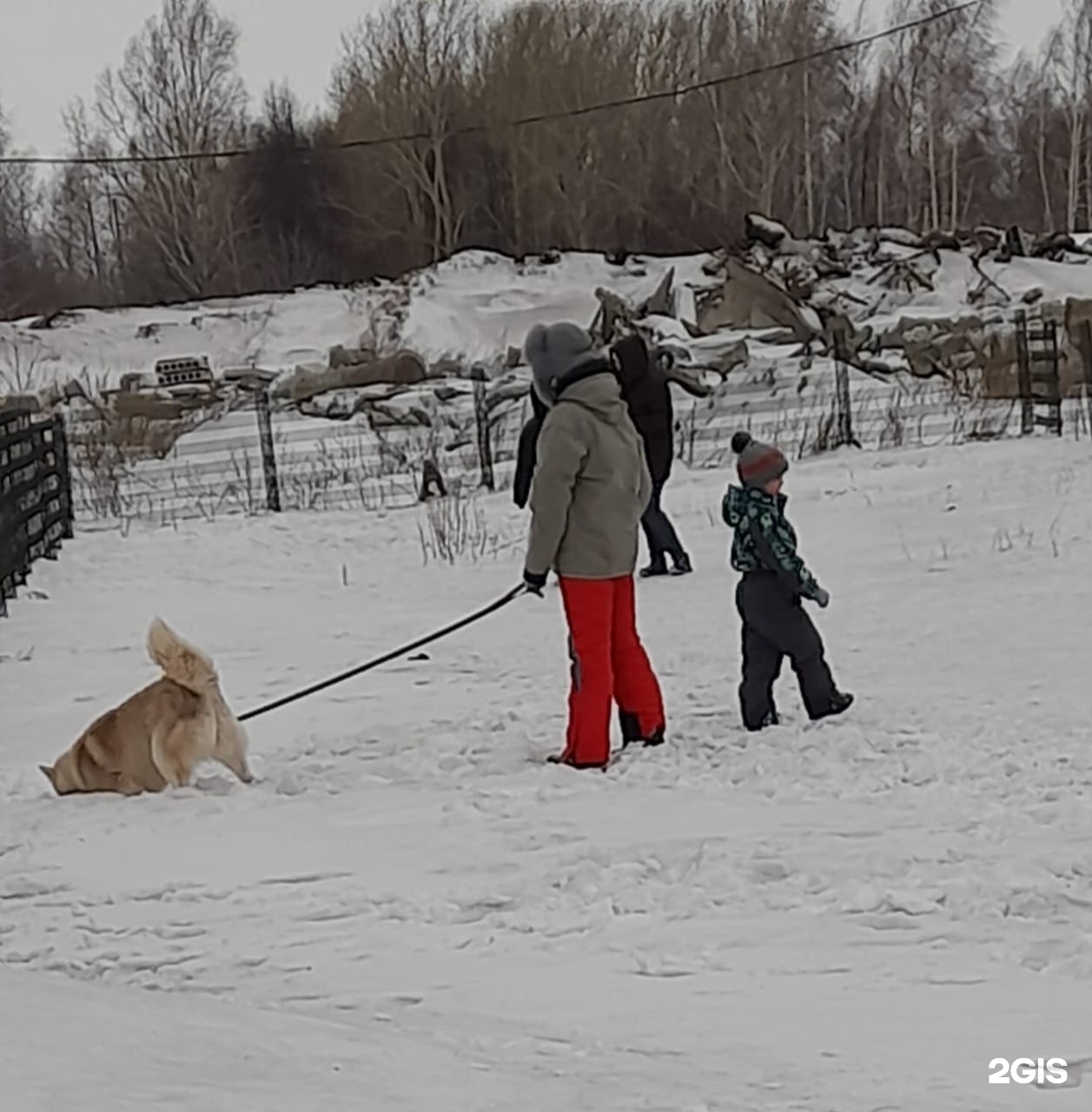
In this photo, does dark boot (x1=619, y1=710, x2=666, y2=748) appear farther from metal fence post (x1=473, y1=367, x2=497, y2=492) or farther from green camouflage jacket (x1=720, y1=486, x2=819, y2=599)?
metal fence post (x1=473, y1=367, x2=497, y2=492)

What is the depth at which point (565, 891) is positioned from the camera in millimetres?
4348

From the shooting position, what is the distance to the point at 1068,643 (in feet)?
24.7

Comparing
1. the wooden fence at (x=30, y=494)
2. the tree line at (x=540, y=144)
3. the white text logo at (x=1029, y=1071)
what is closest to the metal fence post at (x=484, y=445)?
the wooden fence at (x=30, y=494)

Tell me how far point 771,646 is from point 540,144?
4369cm

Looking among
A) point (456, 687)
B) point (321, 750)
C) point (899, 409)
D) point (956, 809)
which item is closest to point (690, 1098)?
point (956, 809)

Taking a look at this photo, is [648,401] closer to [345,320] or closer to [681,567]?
[681,567]

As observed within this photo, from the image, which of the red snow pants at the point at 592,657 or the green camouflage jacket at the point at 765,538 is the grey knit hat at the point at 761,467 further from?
the red snow pants at the point at 592,657

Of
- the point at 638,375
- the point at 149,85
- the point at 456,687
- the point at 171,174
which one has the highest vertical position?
the point at 149,85

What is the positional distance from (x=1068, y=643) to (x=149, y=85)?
5062 centimetres

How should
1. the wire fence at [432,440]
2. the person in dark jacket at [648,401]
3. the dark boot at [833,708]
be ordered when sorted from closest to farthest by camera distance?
the dark boot at [833,708] → the person in dark jacket at [648,401] → the wire fence at [432,440]

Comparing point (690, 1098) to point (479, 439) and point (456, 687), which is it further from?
point (479, 439)

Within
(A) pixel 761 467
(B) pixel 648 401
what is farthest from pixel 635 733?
(B) pixel 648 401

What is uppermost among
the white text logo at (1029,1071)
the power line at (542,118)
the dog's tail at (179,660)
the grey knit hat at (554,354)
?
the power line at (542,118)

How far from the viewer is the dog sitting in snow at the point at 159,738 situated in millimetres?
5645
